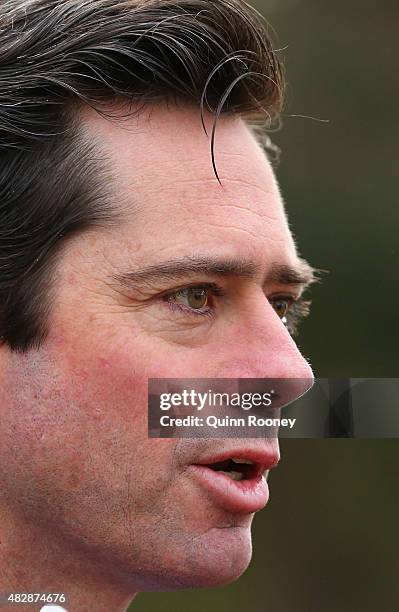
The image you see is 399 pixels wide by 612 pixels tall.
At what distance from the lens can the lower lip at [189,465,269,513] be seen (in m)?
1.10

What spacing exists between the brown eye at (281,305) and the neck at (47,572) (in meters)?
0.36

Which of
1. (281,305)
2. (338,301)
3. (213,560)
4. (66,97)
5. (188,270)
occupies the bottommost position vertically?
(338,301)

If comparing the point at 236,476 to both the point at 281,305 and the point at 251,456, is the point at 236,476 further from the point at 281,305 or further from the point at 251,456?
the point at 281,305

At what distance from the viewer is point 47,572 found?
3.77 ft

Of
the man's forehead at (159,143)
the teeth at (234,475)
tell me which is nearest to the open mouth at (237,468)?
the teeth at (234,475)

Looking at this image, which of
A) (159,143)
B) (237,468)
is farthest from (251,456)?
(159,143)

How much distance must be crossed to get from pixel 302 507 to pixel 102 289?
2.04ft

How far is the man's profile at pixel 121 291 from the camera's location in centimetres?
111

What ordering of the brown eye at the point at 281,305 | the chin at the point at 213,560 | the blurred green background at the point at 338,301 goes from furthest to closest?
the blurred green background at the point at 338,301, the brown eye at the point at 281,305, the chin at the point at 213,560

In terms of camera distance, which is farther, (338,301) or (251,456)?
(338,301)

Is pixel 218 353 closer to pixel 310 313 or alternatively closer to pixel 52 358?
pixel 52 358

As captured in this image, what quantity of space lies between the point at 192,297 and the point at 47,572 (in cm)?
33

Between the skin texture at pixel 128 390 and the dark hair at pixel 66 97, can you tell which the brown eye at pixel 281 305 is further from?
the dark hair at pixel 66 97

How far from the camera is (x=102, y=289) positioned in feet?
3.72
